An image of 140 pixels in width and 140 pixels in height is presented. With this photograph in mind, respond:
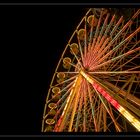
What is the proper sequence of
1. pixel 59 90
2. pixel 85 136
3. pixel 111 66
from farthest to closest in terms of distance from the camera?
pixel 59 90
pixel 111 66
pixel 85 136

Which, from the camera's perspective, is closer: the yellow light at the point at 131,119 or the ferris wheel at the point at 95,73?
the yellow light at the point at 131,119

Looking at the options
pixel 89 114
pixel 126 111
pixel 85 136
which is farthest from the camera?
pixel 89 114

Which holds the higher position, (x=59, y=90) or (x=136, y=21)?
(x=136, y=21)

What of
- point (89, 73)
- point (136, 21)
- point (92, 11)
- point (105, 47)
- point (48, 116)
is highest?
point (92, 11)

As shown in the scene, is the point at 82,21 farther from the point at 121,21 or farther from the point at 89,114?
the point at 89,114

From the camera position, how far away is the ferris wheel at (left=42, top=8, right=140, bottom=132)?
20.9 feet

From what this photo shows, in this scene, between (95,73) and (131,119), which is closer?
(131,119)

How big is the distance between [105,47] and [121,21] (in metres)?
0.81

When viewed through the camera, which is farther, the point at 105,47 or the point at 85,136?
the point at 105,47

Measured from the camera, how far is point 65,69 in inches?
369

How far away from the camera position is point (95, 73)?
24.0 ft

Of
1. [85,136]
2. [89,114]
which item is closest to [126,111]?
[85,136]

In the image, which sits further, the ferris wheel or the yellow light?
the ferris wheel

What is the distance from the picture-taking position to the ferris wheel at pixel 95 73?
20.9 ft
